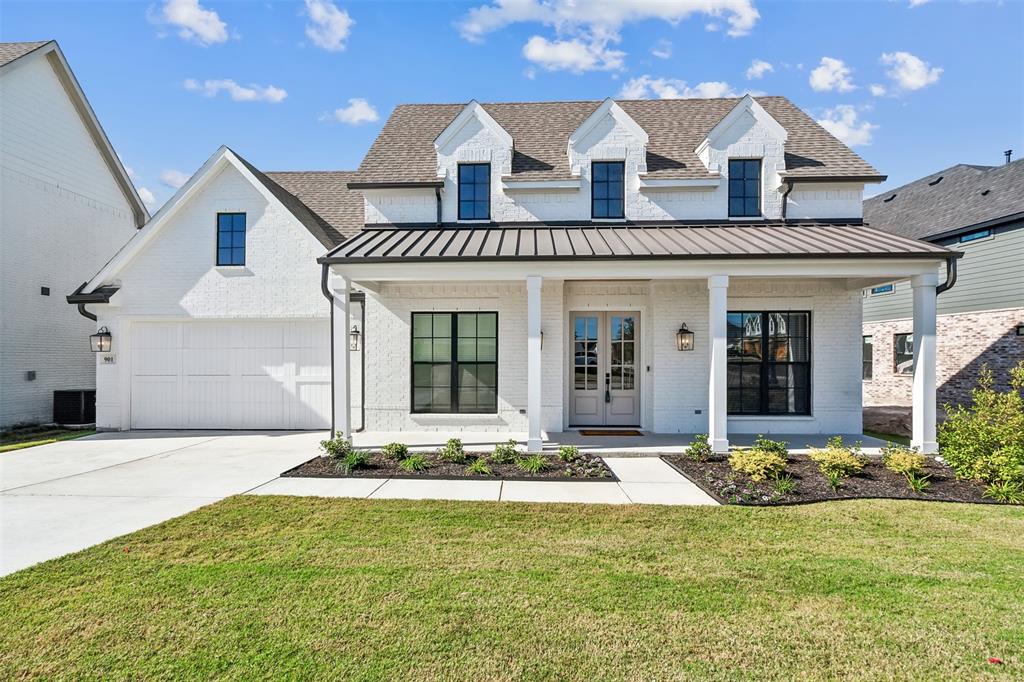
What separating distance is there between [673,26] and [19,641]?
1424 centimetres

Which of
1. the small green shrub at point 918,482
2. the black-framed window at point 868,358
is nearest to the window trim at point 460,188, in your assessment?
the small green shrub at point 918,482

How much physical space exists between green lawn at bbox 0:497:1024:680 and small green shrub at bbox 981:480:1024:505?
3.36ft

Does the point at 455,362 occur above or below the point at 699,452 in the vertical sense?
above

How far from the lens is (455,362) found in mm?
10523

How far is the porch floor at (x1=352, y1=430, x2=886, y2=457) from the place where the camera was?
870 cm

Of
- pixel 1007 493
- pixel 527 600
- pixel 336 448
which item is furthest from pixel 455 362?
pixel 1007 493

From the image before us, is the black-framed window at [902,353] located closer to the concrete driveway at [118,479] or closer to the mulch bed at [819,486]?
the mulch bed at [819,486]

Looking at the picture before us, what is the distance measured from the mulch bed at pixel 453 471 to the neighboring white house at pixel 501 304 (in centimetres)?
256

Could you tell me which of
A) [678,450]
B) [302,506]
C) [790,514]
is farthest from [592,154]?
[302,506]

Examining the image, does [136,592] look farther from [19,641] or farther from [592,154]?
[592,154]

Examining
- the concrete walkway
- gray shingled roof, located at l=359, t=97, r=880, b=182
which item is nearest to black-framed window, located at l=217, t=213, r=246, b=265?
gray shingled roof, located at l=359, t=97, r=880, b=182

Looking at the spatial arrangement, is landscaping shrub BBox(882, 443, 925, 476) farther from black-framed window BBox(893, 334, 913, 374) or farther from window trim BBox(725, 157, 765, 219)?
black-framed window BBox(893, 334, 913, 374)

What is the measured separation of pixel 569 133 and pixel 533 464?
8699 mm

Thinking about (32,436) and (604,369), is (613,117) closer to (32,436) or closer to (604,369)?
(604,369)
